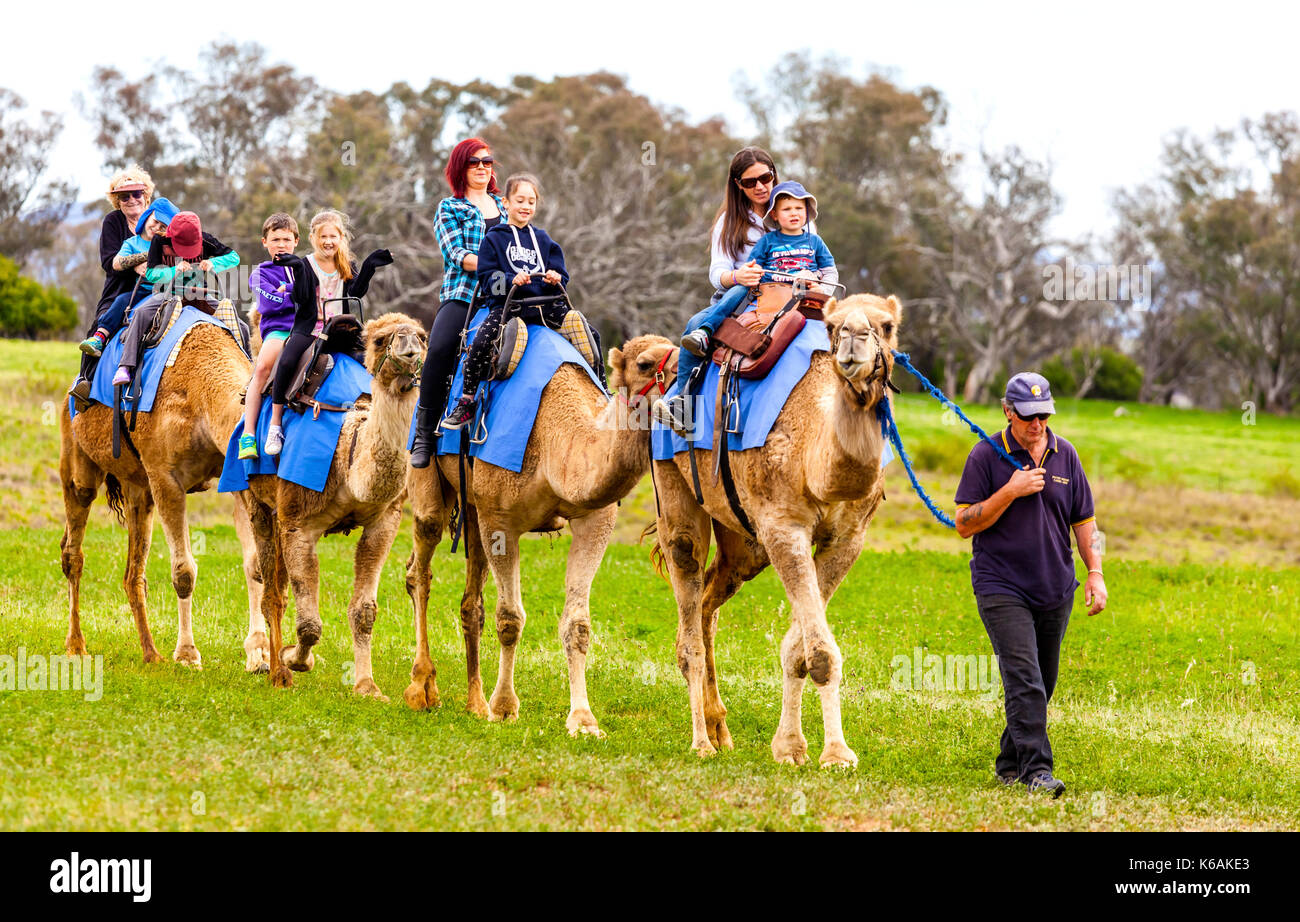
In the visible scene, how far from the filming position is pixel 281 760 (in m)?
7.76

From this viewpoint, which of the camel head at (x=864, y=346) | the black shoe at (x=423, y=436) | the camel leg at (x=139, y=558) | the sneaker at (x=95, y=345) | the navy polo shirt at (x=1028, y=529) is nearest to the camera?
the camel head at (x=864, y=346)

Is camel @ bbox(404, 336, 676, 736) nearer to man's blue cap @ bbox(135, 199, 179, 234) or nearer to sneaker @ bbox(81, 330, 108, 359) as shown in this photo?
sneaker @ bbox(81, 330, 108, 359)

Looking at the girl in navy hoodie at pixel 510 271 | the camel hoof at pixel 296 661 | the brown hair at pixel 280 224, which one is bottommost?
the camel hoof at pixel 296 661

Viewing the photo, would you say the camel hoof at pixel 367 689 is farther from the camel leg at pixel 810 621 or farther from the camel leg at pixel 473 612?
the camel leg at pixel 810 621

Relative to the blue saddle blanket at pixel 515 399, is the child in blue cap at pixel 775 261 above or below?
above

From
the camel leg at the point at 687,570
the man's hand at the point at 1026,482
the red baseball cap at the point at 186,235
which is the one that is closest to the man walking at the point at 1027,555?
the man's hand at the point at 1026,482

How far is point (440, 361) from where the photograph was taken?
10.2m

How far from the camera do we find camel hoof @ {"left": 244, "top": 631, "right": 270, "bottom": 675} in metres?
11.5

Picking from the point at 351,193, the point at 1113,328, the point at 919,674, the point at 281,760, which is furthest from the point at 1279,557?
the point at 1113,328

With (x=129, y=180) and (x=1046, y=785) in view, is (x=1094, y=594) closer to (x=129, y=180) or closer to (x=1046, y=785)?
(x=1046, y=785)

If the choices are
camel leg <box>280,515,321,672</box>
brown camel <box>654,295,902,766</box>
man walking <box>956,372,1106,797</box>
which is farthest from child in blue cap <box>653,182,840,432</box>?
camel leg <box>280,515,321,672</box>

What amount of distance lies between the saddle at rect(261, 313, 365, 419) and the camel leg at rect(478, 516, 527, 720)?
1660mm

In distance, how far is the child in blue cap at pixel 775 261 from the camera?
8703 mm

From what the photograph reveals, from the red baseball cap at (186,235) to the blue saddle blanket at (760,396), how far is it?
210 inches
